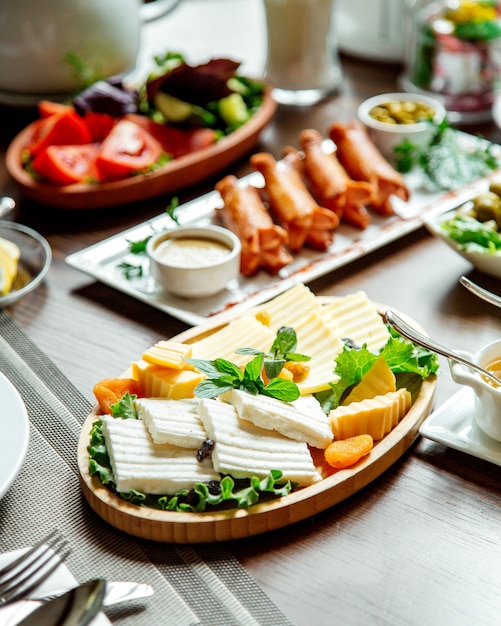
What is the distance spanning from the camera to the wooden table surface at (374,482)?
1.16 m

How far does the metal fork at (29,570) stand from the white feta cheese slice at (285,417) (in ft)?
1.03

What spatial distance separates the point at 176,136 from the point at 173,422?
4.16 feet

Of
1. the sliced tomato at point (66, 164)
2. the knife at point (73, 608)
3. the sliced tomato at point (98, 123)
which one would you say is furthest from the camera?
the sliced tomato at point (98, 123)

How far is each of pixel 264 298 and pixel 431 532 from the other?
0.68 meters

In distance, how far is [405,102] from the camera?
2.46 m

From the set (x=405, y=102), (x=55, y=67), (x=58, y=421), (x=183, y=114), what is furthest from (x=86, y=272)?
(x=405, y=102)

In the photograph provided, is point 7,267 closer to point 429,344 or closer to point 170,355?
point 170,355

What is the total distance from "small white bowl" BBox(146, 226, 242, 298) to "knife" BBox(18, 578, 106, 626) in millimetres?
817

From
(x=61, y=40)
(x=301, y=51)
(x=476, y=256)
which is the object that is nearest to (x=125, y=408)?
(x=476, y=256)

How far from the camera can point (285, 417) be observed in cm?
128

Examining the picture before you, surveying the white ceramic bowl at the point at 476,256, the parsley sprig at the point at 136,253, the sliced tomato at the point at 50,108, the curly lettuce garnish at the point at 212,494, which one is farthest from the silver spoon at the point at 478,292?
the sliced tomato at the point at 50,108

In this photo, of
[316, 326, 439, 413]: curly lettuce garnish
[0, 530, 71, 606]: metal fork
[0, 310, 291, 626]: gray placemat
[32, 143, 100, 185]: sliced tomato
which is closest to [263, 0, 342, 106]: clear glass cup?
[32, 143, 100, 185]: sliced tomato

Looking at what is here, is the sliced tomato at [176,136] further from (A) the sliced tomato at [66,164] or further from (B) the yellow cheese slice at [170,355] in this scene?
(B) the yellow cheese slice at [170,355]

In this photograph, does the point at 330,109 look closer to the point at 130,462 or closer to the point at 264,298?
the point at 264,298
